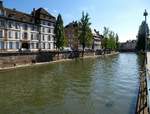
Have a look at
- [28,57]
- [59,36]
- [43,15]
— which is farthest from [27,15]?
→ [28,57]

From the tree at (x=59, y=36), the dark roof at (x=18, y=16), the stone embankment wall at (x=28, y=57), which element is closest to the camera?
the stone embankment wall at (x=28, y=57)

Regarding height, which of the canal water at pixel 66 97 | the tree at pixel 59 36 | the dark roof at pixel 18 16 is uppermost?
the dark roof at pixel 18 16

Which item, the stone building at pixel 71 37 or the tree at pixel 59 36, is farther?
the stone building at pixel 71 37

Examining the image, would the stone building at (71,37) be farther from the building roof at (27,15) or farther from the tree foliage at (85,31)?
the building roof at (27,15)

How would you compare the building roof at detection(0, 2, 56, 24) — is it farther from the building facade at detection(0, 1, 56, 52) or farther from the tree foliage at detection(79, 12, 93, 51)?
the tree foliage at detection(79, 12, 93, 51)

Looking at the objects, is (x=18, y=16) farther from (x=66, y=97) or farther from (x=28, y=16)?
(x=66, y=97)

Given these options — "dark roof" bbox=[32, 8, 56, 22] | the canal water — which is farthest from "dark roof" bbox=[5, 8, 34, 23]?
the canal water

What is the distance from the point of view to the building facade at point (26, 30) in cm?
5962

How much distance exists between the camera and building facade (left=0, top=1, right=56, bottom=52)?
196 ft

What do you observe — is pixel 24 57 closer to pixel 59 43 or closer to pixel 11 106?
pixel 59 43

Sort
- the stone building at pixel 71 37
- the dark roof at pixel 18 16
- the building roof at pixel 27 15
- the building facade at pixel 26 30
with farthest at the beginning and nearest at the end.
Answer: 1. the stone building at pixel 71 37
2. the dark roof at pixel 18 16
3. the building roof at pixel 27 15
4. the building facade at pixel 26 30

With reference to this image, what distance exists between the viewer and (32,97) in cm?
2303

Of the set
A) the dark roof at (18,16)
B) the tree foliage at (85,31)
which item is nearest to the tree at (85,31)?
the tree foliage at (85,31)

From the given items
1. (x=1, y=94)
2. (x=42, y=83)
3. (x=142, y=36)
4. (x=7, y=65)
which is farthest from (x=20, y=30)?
(x=142, y=36)
